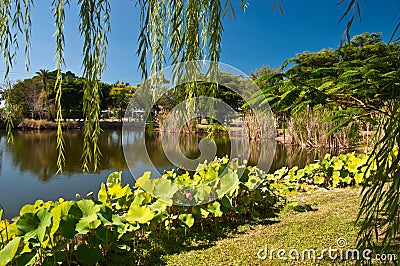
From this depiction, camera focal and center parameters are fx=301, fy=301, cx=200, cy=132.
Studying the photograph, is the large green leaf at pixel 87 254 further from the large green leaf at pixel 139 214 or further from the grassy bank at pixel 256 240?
the large green leaf at pixel 139 214

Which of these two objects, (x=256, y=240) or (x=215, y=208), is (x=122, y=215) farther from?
(x=256, y=240)

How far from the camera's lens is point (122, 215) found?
1.89 meters

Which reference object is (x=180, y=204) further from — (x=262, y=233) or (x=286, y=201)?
(x=286, y=201)

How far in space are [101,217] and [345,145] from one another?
7.85 meters

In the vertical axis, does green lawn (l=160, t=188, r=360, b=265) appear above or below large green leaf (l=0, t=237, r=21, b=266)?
below

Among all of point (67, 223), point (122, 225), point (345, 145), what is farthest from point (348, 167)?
point (345, 145)

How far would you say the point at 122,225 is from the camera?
1608 millimetres

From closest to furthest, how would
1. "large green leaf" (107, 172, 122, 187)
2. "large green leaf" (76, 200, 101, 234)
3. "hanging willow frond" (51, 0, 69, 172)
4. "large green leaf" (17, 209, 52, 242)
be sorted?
"hanging willow frond" (51, 0, 69, 172) < "large green leaf" (17, 209, 52, 242) < "large green leaf" (76, 200, 101, 234) < "large green leaf" (107, 172, 122, 187)

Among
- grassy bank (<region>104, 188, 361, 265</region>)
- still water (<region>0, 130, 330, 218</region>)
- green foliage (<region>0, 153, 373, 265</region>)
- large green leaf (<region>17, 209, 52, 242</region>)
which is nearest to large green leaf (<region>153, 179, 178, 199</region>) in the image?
green foliage (<region>0, 153, 373, 265</region>)

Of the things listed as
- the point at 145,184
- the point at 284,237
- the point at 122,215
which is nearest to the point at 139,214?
the point at 122,215

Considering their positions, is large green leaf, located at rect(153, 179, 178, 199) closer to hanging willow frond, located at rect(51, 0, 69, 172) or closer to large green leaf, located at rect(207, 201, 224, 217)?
large green leaf, located at rect(207, 201, 224, 217)

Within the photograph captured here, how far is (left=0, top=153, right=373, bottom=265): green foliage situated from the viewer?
134 centimetres

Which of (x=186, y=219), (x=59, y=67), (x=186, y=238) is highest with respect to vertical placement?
(x=59, y=67)

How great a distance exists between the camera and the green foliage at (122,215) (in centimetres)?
134
